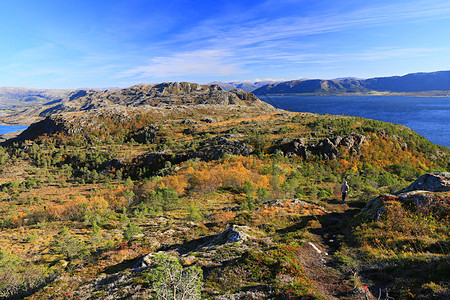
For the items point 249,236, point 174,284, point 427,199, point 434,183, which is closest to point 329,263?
point 249,236

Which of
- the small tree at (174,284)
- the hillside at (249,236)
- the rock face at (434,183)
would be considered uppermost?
the small tree at (174,284)

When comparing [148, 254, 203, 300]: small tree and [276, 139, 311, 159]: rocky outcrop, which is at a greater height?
[148, 254, 203, 300]: small tree

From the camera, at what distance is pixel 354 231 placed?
64.8 feet

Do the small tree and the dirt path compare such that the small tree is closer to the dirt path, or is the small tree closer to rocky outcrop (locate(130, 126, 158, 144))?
the dirt path

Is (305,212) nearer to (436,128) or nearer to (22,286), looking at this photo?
(22,286)

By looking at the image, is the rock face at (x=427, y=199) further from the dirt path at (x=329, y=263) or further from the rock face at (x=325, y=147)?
the rock face at (x=325, y=147)

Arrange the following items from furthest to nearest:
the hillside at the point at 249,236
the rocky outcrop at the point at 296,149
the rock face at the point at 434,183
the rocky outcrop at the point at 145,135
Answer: the rocky outcrop at the point at 145,135 → the rocky outcrop at the point at 296,149 → the rock face at the point at 434,183 → the hillside at the point at 249,236

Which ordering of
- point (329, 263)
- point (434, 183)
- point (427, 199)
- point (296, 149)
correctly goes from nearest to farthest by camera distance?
point (329, 263) → point (427, 199) → point (434, 183) → point (296, 149)

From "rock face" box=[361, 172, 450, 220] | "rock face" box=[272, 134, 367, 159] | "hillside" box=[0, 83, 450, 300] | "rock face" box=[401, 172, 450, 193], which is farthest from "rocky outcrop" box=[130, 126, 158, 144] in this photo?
"rock face" box=[401, 172, 450, 193]

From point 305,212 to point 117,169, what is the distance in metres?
97.6

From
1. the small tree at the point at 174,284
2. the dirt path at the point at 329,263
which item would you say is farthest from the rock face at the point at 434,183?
the small tree at the point at 174,284

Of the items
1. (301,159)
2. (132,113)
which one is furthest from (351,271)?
(132,113)

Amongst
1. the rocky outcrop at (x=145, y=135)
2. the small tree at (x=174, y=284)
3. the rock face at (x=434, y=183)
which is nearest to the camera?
the small tree at (x=174, y=284)

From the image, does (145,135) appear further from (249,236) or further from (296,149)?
(249,236)
